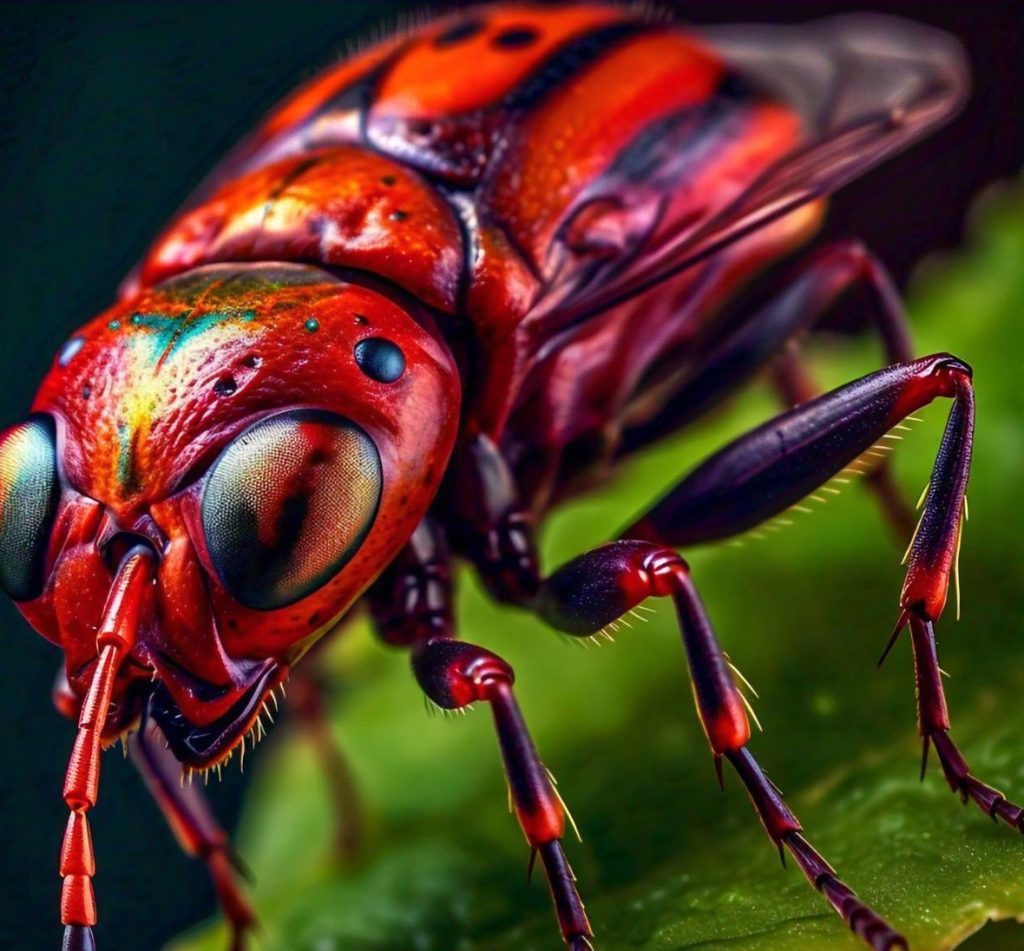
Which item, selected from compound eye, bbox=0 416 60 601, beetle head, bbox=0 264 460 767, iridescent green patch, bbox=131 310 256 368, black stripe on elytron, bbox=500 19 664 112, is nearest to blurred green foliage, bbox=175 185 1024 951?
beetle head, bbox=0 264 460 767

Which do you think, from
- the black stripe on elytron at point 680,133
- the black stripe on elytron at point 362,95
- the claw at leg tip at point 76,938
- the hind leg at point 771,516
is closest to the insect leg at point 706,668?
the hind leg at point 771,516

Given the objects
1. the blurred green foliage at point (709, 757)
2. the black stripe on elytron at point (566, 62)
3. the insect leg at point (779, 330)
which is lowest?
the blurred green foliage at point (709, 757)

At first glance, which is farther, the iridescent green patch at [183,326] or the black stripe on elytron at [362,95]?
the black stripe on elytron at [362,95]

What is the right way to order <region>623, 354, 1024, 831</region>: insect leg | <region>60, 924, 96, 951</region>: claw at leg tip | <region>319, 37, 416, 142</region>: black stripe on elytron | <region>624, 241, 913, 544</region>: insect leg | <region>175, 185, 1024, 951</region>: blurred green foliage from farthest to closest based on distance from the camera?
<region>624, 241, 913, 544</region>: insect leg, <region>319, 37, 416, 142</region>: black stripe on elytron, <region>623, 354, 1024, 831</region>: insect leg, <region>175, 185, 1024, 951</region>: blurred green foliage, <region>60, 924, 96, 951</region>: claw at leg tip

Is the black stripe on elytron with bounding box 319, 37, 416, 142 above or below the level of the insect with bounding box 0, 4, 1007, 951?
above

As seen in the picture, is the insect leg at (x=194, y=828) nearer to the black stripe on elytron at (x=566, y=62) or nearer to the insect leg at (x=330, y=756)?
the insect leg at (x=330, y=756)

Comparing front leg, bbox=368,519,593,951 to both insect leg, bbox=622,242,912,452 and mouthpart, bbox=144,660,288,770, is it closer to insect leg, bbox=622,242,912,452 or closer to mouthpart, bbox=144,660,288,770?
mouthpart, bbox=144,660,288,770

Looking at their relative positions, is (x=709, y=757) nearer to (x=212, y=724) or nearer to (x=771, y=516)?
(x=771, y=516)

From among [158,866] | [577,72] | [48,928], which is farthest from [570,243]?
[158,866]
